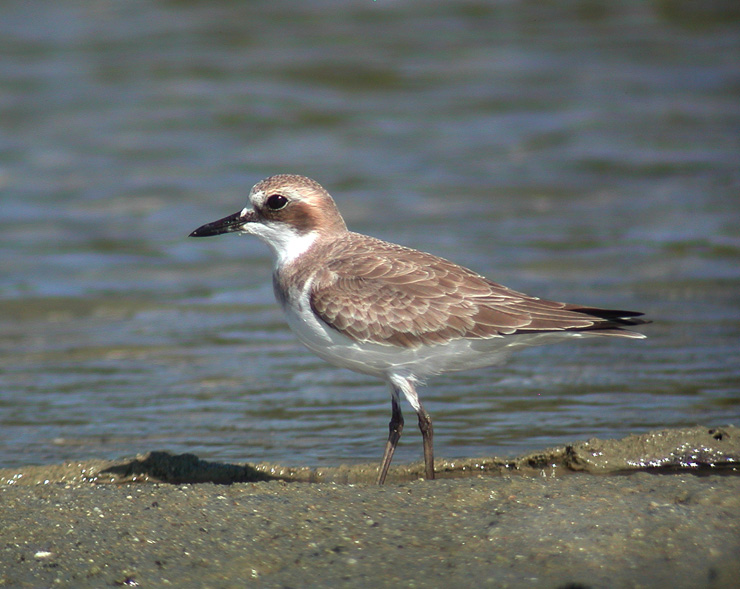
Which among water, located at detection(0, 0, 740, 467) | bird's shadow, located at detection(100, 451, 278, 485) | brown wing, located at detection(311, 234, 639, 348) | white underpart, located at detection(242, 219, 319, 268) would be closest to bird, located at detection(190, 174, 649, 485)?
brown wing, located at detection(311, 234, 639, 348)

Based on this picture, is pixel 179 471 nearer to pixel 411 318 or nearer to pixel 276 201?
pixel 411 318

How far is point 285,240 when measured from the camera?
6574mm

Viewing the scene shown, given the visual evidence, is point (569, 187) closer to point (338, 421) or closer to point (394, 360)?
point (338, 421)

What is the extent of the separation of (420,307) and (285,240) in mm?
1146

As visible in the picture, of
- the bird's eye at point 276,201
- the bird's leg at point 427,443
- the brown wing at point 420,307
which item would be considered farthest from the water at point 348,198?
the bird's eye at point 276,201

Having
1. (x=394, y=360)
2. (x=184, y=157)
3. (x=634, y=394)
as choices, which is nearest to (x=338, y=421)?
(x=394, y=360)

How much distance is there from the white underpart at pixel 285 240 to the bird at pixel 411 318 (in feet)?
0.61

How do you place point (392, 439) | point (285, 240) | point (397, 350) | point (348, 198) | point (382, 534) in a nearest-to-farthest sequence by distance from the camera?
point (382, 534) < point (397, 350) < point (392, 439) < point (285, 240) < point (348, 198)

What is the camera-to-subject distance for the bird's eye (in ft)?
21.7

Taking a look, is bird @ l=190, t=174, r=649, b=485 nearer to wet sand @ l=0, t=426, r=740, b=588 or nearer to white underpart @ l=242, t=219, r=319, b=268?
white underpart @ l=242, t=219, r=319, b=268

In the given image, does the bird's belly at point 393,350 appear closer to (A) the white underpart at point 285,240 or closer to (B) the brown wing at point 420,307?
(B) the brown wing at point 420,307

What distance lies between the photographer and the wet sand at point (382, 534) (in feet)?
13.3

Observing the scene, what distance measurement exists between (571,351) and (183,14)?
635 inches

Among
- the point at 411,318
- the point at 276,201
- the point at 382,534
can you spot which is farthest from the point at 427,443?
the point at 276,201
